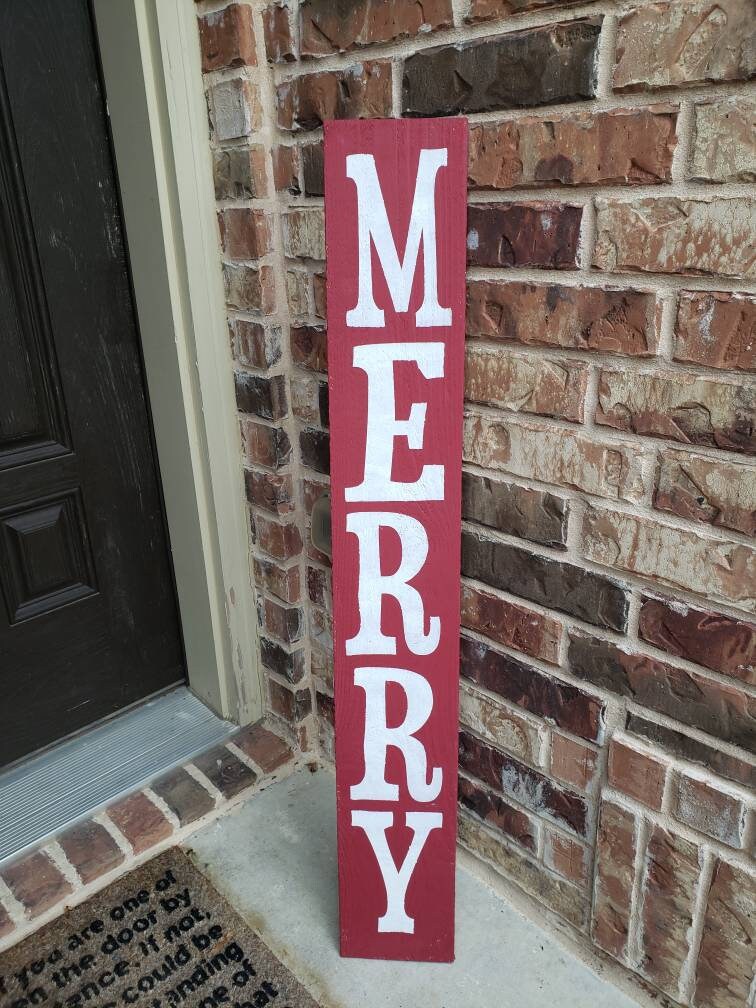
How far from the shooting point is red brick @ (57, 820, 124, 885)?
148cm

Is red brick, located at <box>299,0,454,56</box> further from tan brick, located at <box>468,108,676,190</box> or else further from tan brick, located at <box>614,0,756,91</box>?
tan brick, located at <box>614,0,756,91</box>

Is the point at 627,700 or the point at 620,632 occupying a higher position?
the point at 620,632

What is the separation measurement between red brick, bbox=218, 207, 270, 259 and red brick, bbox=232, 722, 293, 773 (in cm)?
109

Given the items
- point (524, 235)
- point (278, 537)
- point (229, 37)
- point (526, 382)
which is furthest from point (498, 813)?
point (229, 37)

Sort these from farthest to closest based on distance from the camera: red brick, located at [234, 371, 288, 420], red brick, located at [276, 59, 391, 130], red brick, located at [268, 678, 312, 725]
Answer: red brick, located at [268, 678, 312, 725], red brick, located at [234, 371, 288, 420], red brick, located at [276, 59, 391, 130]

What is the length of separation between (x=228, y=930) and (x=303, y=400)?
101 centimetres

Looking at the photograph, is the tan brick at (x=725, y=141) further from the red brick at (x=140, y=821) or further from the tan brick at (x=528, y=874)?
the red brick at (x=140, y=821)

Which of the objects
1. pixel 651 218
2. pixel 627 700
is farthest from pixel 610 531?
pixel 651 218

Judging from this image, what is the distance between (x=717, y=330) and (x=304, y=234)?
749 millimetres

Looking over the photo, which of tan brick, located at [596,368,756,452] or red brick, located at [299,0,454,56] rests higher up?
red brick, located at [299,0,454,56]

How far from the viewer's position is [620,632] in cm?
111

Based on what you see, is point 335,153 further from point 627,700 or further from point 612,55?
point 627,700

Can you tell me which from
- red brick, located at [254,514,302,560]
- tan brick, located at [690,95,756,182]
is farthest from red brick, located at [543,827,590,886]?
tan brick, located at [690,95,756,182]

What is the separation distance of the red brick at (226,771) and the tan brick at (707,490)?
1131mm
